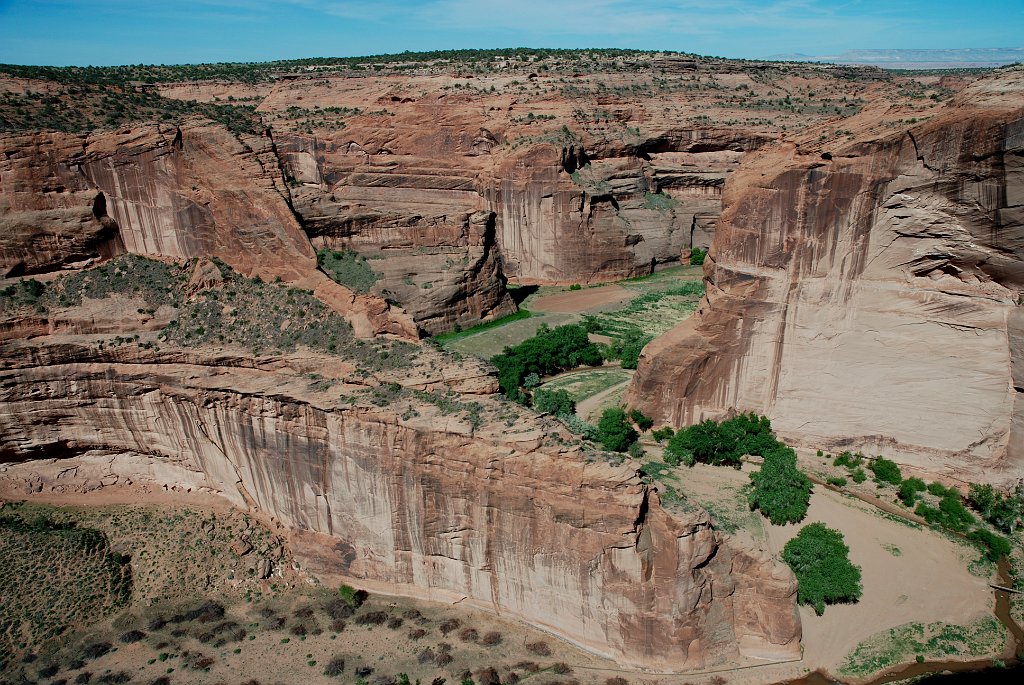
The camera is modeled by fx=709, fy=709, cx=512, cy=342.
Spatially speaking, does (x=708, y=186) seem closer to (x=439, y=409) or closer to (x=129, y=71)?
(x=439, y=409)

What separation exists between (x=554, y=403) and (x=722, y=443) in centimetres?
689

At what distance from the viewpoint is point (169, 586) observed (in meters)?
20.0

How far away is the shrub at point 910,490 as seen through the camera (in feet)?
74.3

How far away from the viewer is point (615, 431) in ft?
84.5

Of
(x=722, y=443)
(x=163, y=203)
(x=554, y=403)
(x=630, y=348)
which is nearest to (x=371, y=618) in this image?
(x=554, y=403)

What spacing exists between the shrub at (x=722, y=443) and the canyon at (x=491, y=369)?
1.07 m

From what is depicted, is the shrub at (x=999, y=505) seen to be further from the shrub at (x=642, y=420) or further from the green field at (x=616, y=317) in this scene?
the green field at (x=616, y=317)

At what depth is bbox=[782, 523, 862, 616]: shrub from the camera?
62.4ft

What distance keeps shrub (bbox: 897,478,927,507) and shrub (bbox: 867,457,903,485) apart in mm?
251

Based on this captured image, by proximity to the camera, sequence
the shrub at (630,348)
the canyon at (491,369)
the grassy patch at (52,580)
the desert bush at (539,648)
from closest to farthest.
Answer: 1. the canyon at (491,369)
2. the desert bush at (539,648)
3. the grassy patch at (52,580)
4. the shrub at (630,348)

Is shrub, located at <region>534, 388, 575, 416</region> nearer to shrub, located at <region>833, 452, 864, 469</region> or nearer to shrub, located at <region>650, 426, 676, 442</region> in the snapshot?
shrub, located at <region>650, 426, 676, 442</region>

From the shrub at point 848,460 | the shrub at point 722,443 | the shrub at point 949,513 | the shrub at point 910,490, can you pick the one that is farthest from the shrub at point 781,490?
the shrub at point 949,513

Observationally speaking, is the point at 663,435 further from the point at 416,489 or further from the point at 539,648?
the point at 416,489

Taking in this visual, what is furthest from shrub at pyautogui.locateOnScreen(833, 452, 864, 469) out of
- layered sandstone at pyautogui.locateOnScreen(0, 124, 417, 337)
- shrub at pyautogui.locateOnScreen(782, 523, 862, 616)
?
layered sandstone at pyautogui.locateOnScreen(0, 124, 417, 337)
